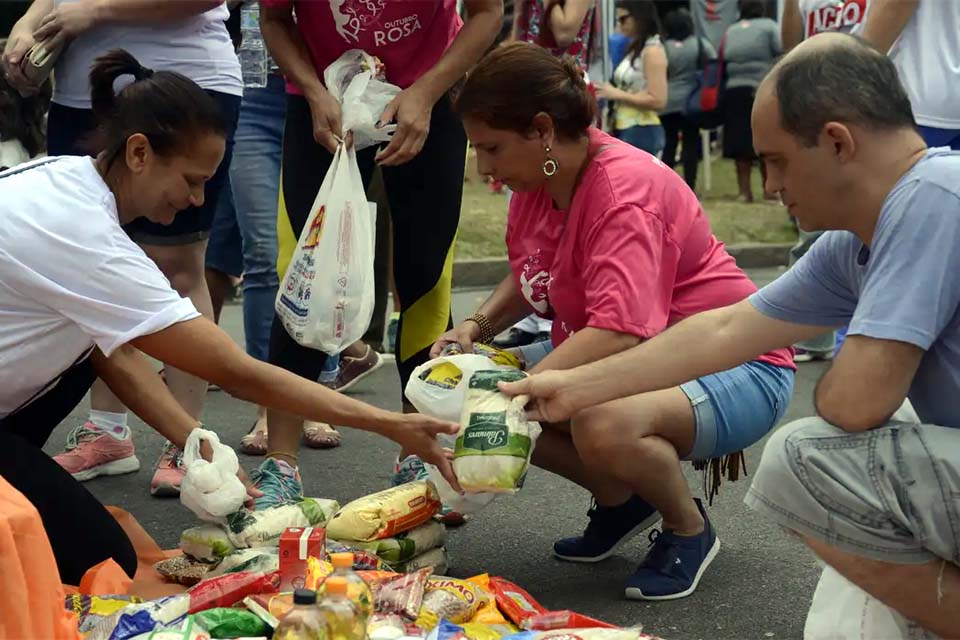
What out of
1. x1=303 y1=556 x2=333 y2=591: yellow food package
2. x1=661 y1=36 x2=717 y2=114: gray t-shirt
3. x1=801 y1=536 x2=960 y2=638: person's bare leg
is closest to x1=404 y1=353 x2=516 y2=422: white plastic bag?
x1=303 y1=556 x2=333 y2=591: yellow food package

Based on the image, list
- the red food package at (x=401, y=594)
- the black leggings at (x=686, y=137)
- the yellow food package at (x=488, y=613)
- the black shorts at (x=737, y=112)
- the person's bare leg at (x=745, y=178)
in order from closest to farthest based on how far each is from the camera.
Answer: the red food package at (x=401, y=594) < the yellow food package at (x=488, y=613) < the black shorts at (x=737, y=112) < the black leggings at (x=686, y=137) < the person's bare leg at (x=745, y=178)

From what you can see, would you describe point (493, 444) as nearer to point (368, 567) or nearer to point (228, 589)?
point (368, 567)

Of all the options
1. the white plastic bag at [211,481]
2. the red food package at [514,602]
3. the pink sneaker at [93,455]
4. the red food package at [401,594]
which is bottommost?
the pink sneaker at [93,455]

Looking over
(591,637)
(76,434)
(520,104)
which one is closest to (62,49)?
(76,434)

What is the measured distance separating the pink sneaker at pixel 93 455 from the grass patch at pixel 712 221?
5.17m

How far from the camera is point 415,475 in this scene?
11.5ft

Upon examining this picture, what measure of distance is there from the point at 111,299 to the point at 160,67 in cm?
143

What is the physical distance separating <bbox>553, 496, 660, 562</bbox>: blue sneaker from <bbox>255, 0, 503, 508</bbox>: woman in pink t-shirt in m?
0.50

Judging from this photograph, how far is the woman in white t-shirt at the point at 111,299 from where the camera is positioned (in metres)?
2.64

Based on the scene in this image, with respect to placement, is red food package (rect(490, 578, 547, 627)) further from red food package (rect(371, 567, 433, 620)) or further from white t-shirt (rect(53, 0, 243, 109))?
white t-shirt (rect(53, 0, 243, 109))

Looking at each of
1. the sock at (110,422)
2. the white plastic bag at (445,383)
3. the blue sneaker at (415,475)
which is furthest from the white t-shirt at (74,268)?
the sock at (110,422)

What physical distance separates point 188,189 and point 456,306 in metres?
4.94

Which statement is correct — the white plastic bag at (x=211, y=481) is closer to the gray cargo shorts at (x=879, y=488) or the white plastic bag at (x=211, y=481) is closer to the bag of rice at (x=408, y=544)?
the bag of rice at (x=408, y=544)

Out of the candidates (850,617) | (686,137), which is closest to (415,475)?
(850,617)
